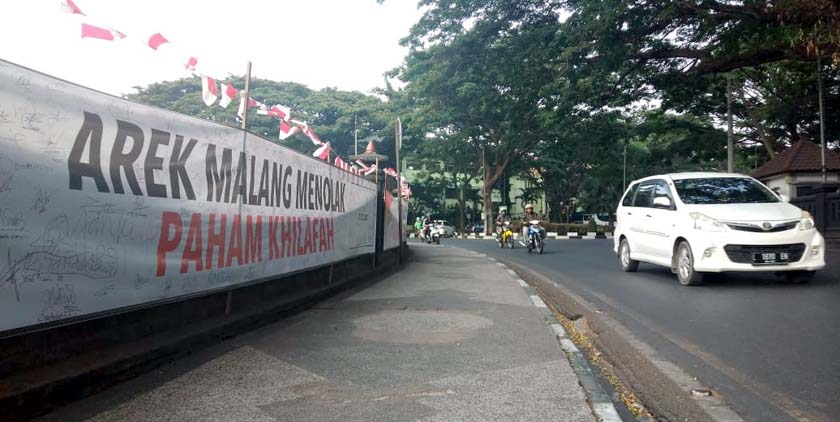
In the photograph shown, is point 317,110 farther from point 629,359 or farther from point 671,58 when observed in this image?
point 629,359

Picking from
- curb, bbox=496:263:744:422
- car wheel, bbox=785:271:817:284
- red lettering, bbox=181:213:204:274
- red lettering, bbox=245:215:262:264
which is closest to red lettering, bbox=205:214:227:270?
red lettering, bbox=181:213:204:274

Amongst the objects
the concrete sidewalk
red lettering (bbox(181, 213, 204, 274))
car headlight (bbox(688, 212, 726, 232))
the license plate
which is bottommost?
the concrete sidewalk

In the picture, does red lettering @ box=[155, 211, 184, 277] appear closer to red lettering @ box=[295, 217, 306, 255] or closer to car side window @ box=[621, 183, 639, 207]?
red lettering @ box=[295, 217, 306, 255]

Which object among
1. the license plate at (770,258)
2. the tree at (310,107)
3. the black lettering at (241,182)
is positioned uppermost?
the tree at (310,107)

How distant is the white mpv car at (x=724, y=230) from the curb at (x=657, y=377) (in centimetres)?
269

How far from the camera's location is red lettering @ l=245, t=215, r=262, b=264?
5848 millimetres

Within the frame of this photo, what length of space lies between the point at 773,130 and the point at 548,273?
2423cm

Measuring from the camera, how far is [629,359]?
470 cm

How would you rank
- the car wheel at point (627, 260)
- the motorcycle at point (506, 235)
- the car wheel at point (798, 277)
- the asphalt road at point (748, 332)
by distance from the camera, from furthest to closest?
the motorcycle at point (506, 235)
the car wheel at point (627, 260)
the car wheel at point (798, 277)
the asphalt road at point (748, 332)

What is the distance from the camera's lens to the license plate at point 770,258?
26.5ft

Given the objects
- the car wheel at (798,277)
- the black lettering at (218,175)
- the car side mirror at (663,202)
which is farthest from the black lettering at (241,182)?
the car wheel at (798,277)

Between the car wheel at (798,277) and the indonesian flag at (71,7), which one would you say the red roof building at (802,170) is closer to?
the car wheel at (798,277)

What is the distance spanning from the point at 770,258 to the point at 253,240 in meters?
6.73

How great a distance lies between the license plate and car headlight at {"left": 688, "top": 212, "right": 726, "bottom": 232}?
0.56 metres
